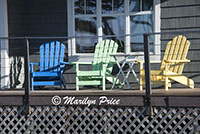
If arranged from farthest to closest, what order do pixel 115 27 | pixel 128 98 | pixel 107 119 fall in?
pixel 115 27 < pixel 107 119 < pixel 128 98

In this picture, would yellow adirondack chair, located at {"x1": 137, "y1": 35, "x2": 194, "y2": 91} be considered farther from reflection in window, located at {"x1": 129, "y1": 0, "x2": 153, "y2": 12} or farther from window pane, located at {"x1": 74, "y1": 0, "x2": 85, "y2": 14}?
window pane, located at {"x1": 74, "y1": 0, "x2": 85, "y2": 14}

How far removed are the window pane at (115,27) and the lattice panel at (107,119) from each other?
1971 millimetres

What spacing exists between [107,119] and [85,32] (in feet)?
7.83

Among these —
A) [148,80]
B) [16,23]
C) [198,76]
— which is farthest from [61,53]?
[198,76]

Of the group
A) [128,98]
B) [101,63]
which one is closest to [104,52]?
[101,63]

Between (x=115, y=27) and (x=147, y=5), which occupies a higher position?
(x=147, y=5)

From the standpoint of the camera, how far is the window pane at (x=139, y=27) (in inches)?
206

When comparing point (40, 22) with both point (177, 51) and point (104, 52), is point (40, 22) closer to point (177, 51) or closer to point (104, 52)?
point (104, 52)

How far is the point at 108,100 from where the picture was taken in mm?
3600

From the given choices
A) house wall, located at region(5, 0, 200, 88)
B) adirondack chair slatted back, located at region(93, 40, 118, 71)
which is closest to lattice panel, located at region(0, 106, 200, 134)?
adirondack chair slatted back, located at region(93, 40, 118, 71)

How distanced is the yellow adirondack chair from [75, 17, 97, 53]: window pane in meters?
1.36

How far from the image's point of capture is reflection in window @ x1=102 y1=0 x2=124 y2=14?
541 centimetres

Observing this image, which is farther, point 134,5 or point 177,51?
point 134,5

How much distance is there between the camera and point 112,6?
5.45 m
